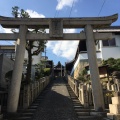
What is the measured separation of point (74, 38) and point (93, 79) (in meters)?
2.95

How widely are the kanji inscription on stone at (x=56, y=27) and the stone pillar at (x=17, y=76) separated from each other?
181 cm

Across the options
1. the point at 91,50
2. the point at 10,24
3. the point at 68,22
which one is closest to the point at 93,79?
the point at 91,50

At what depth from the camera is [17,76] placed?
1053 centimetres

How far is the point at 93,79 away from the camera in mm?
10742

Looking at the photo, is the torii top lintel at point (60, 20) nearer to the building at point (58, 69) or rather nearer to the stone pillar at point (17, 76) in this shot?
the stone pillar at point (17, 76)

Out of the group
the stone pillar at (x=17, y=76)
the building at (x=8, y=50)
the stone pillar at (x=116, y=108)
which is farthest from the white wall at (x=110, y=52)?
the stone pillar at (x=116, y=108)

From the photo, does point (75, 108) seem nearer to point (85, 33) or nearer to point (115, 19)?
point (85, 33)

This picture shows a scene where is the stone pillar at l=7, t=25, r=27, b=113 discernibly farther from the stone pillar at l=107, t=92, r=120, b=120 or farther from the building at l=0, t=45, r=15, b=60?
the building at l=0, t=45, r=15, b=60

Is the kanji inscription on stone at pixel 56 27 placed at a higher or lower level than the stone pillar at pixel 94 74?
higher

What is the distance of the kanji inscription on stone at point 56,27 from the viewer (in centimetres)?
1130

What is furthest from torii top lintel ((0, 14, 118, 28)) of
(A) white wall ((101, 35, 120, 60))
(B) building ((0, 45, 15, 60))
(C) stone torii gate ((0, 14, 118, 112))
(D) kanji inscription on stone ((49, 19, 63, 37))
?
(B) building ((0, 45, 15, 60))

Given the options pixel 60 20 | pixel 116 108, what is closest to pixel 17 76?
pixel 60 20

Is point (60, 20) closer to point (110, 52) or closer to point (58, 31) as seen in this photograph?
point (58, 31)

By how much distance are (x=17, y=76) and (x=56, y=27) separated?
4062mm
